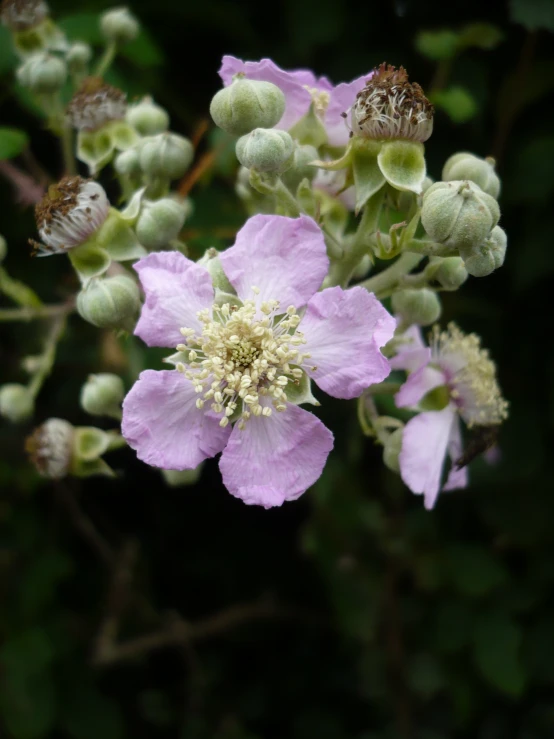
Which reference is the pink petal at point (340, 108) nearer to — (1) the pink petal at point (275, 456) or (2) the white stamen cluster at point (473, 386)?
(2) the white stamen cluster at point (473, 386)

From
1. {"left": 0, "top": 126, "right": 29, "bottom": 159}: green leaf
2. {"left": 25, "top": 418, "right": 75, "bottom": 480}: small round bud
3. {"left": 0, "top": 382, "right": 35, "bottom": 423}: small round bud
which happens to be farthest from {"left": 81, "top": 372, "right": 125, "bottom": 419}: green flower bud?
{"left": 0, "top": 126, "right": 29, "bottom": 159}: green leaf

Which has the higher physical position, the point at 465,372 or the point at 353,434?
the point at 465,372

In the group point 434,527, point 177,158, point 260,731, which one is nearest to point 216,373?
point 177,158

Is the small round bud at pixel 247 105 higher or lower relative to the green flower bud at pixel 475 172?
higher

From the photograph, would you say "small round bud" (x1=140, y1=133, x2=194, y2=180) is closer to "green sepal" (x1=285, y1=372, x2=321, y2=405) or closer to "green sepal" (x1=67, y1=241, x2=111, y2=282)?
"green sepal" (x1=67, y1=241, x2=111, y2=282)

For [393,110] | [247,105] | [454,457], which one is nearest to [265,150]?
[247,105]

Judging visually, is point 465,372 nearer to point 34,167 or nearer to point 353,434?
point 353,434

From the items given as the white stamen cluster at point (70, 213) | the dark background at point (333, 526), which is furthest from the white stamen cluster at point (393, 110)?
the dark background at point (333, 526)
